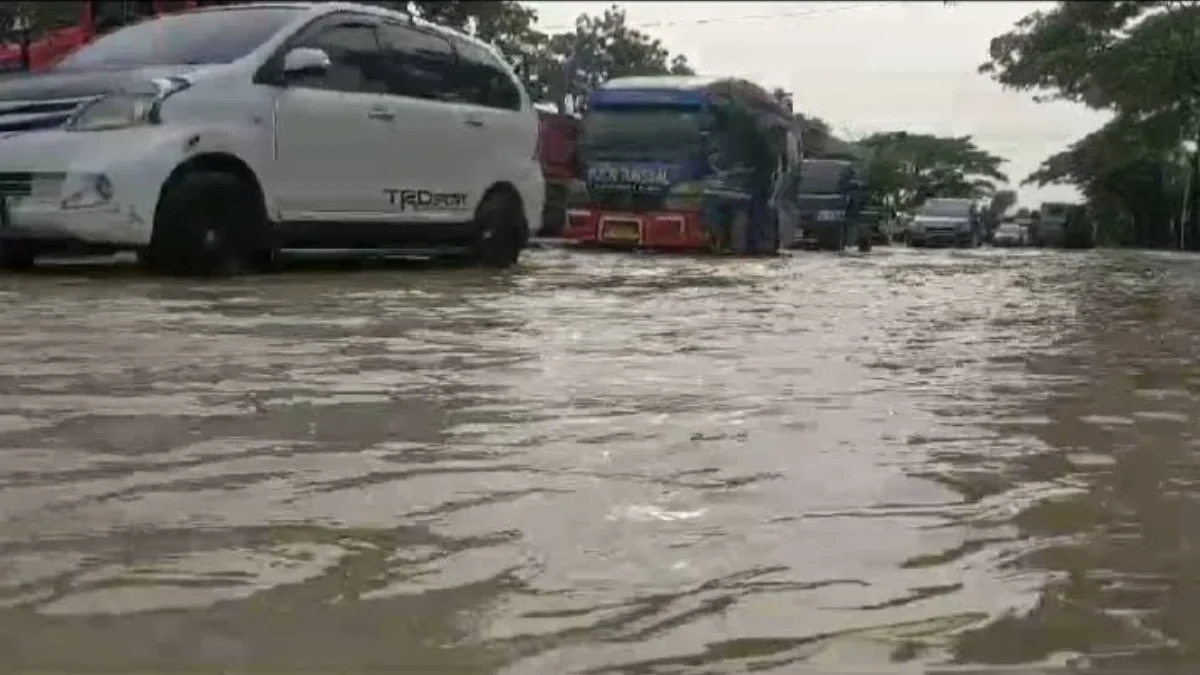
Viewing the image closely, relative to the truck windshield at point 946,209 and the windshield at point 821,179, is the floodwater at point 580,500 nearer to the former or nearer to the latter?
the windshield at point 821,179

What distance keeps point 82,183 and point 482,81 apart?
11.1 feet

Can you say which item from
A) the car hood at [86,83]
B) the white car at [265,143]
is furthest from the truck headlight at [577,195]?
the car hood at [86,83]

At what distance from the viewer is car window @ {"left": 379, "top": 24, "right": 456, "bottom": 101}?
30.6ft

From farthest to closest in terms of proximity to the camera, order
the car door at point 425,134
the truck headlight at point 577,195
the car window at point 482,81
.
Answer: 1. the truck headlight at point 577,195
2. the car window at point 482,81
3. the car door at point 425,134

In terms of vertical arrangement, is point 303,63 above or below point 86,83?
above

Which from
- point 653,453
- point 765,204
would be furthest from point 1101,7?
point 653,453

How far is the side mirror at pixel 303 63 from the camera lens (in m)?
8.24

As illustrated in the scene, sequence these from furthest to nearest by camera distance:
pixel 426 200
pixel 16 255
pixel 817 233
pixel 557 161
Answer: pixel 817 233 < pixel 557 161 < pixel 426 200 < pixel 16 255

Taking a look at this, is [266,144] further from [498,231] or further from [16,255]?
[498,231]

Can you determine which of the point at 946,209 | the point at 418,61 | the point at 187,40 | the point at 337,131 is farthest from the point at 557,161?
the point at 946,209

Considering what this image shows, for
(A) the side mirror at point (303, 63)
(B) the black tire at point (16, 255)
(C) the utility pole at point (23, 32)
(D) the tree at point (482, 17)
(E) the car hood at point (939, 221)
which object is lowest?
(B) the black tire at point (16, 255)

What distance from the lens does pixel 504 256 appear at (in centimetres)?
1055

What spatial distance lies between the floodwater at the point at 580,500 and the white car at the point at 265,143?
1647 mm

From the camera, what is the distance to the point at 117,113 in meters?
7.62
